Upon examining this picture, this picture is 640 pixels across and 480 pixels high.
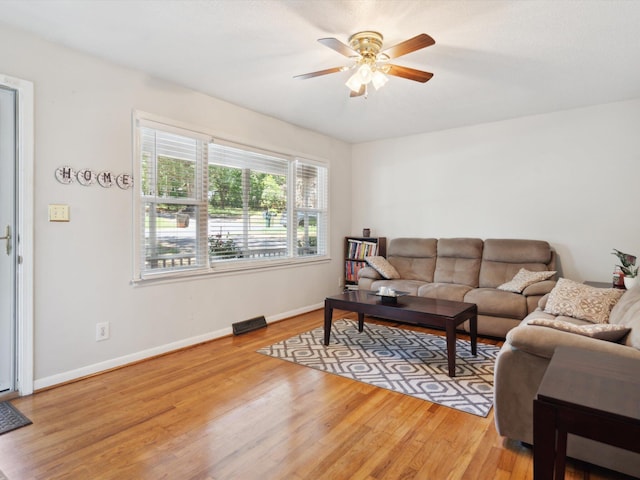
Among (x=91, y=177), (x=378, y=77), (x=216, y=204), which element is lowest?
(x=216, y=204)

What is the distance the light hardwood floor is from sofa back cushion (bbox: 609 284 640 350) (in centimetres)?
63

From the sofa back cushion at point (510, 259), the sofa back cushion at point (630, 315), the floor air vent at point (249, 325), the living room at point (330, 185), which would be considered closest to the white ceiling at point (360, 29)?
the living room at point (330, 185)

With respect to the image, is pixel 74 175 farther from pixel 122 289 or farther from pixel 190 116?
pixel 190 116

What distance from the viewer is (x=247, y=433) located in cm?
200

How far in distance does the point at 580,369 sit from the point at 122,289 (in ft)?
10.0

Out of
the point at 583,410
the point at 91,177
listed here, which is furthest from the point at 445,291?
the point at 91,177

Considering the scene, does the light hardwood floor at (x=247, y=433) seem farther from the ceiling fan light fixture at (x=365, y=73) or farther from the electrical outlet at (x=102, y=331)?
the ceiling fan light fixture at (x=365, y=73)

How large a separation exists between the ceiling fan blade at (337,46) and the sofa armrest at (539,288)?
2.79 meters

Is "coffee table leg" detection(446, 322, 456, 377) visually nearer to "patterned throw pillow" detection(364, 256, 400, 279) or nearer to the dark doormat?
"patterned throw pillow" detection(364, 256, 400, 279)

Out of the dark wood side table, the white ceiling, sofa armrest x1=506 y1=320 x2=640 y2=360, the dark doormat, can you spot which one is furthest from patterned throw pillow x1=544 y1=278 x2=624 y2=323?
the dark doormat

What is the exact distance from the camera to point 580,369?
1.27 m

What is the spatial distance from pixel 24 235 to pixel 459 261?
4.24 m

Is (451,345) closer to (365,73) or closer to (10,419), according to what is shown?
(365,73)

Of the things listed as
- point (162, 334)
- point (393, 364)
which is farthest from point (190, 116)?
point (393, 364)
